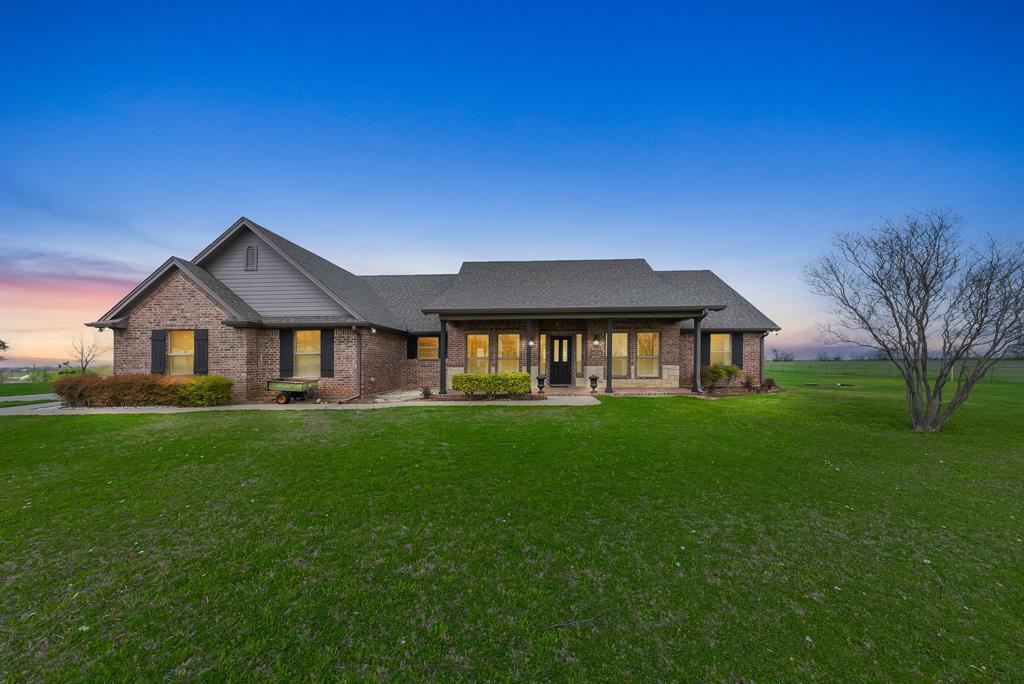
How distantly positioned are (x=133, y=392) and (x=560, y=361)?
16.2m

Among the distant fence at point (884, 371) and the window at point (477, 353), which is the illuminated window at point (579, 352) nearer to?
the window at point (477, 353)

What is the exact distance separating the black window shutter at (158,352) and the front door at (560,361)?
15.6 meters

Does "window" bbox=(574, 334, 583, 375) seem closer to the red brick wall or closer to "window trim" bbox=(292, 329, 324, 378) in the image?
"window trim" bbox=(292, 329, 324, 378)

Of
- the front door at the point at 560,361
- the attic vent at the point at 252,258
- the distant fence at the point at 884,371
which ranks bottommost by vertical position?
the distant fence at the point at 884,371

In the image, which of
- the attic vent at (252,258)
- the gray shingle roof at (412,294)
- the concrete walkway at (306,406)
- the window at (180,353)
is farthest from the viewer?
the gray shingle roof at (412,294)

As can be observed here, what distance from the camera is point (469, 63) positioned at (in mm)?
22469

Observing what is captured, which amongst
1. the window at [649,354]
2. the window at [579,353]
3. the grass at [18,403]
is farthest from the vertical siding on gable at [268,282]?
the window at [649,354]

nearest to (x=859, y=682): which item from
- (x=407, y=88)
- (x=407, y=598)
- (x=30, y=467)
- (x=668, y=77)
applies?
(x=407, y=598)

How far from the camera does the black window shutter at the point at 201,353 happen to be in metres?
13.9

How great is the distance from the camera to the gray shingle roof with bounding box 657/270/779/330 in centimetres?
1812

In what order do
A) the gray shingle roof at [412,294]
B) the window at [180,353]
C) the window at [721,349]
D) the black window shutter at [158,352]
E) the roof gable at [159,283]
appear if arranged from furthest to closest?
the gray shingle roof at [412,294]
the window at [721,349]
the window at [180,353]
the black window shutter at [158,352]
the roof gable at [159,283]

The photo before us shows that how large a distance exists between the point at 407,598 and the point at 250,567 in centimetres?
166

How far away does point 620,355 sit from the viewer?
17.4 metres

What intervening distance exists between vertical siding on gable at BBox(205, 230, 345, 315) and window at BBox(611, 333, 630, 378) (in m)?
12.3
